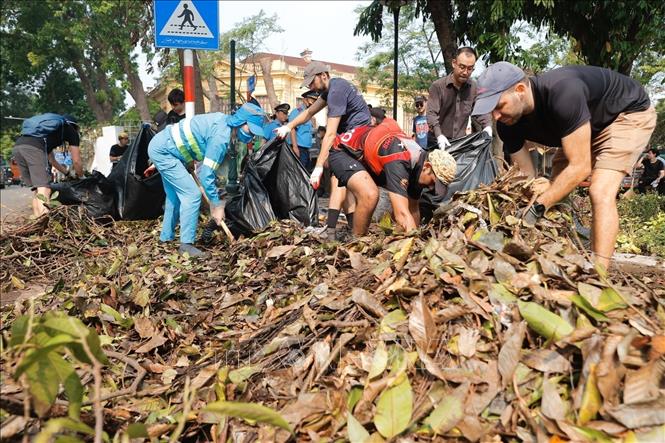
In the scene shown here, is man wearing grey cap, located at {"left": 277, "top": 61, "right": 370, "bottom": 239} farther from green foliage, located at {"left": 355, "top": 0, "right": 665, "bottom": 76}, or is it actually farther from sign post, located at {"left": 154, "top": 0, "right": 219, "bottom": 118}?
green foliage, located at {"left": 355, "top": 0, "right": 665, "bottom": 76}

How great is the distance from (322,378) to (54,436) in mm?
764

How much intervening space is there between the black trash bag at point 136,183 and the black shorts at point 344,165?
7.91ft

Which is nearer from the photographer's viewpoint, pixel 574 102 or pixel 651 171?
pixel 574 102

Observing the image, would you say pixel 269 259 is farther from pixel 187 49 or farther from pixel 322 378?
pixel 187 49

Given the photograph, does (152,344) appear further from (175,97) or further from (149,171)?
(175,97)

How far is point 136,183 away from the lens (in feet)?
18.6

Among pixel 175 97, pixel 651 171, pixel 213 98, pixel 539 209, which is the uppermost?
pixel 213 98

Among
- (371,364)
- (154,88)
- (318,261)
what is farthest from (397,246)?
(154,88)

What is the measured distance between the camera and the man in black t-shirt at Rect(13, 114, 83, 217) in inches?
235

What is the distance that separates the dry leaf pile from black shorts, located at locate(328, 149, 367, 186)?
1265 mm

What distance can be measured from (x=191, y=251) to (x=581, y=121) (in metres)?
A: 3.11

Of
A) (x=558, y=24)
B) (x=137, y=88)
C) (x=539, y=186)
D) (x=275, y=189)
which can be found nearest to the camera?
(x=539, y=186)

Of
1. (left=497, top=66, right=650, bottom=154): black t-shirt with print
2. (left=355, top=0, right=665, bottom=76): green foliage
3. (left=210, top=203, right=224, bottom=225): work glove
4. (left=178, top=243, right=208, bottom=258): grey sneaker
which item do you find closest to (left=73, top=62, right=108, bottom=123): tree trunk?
(left=355, top=0, right=665, bottom=76): green foliage

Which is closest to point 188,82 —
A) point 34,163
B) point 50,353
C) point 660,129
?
point 34,163
